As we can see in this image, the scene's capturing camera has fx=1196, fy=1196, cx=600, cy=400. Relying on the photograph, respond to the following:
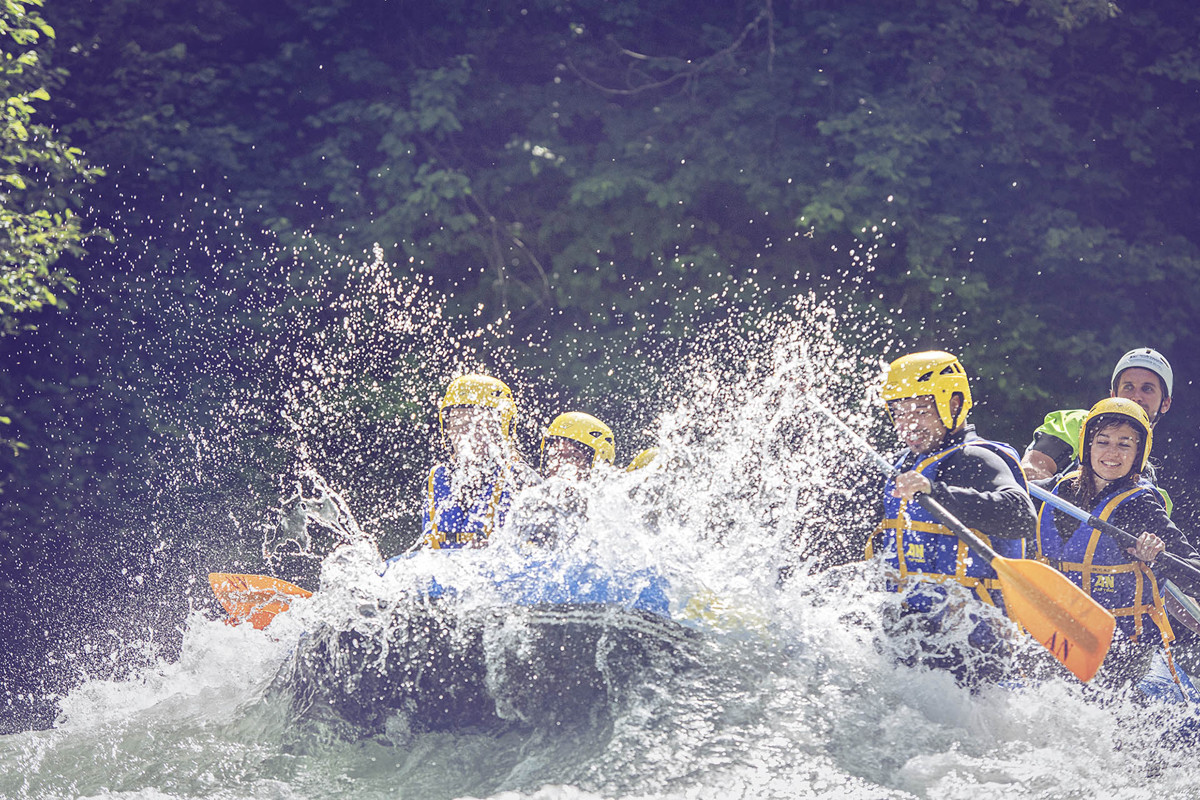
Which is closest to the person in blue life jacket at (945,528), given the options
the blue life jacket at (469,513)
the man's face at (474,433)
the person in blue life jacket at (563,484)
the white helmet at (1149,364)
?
the person in blue life jacket at (563,484)

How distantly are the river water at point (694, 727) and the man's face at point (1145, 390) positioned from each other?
1.82 metres

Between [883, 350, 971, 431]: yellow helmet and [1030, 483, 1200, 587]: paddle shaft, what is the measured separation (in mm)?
964

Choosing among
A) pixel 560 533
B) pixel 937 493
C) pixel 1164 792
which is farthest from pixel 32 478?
pixel 1164 792

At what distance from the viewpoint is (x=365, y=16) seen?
10953 mm

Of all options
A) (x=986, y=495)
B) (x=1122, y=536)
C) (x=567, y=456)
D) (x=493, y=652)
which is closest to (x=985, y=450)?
(x=986, y=495)

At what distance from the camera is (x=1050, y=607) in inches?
162

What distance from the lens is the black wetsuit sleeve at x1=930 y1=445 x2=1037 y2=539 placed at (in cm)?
414

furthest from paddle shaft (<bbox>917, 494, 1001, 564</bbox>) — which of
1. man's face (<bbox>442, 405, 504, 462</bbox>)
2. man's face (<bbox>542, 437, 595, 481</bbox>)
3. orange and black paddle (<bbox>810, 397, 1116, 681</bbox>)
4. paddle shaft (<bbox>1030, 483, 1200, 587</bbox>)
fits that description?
man's face (<bbox>442, 405, 504, 462</bbox>)

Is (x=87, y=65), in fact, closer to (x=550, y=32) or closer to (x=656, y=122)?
(x=550, y=32)

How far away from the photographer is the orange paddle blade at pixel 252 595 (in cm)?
603

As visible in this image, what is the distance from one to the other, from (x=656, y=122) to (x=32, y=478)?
232 inches

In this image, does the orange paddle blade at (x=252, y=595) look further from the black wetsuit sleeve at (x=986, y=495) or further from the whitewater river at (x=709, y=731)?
the black wetsuit sleeve at (x=986, y=495)

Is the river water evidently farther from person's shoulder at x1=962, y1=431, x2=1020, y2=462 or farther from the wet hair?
the wet hair

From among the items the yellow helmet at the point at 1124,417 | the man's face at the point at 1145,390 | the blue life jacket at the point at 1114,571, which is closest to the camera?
the blue life jacket at the point at 1114,571
